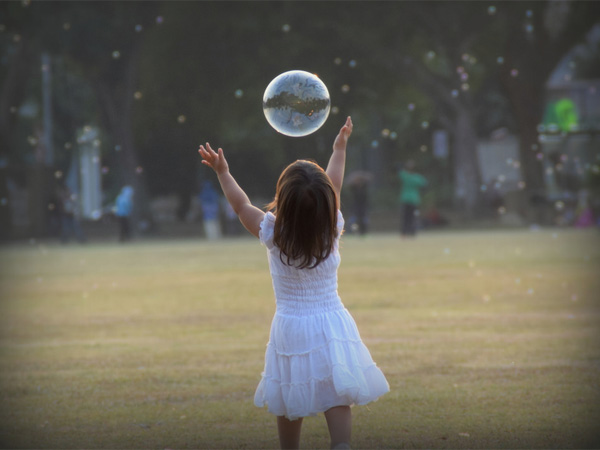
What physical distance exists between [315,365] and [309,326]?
0.16 meters

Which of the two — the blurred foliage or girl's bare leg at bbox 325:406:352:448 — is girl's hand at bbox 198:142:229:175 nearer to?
girl's bare leg at bbox 325:406:352:448

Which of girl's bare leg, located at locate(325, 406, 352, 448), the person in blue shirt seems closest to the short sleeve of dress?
girl's bare leg, located at locate(325, 406, 352, 448)

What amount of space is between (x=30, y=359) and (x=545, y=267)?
964 centimetres

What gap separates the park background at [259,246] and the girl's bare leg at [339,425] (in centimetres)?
89

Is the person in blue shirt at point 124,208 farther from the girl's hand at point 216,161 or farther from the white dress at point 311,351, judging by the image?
the white dress at point 311,351

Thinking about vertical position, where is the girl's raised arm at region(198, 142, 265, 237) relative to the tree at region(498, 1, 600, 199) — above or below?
below

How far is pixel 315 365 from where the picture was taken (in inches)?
165

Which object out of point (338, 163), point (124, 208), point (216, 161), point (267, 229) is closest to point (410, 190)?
point (124, 208)

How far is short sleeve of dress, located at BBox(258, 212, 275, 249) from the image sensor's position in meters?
4.31

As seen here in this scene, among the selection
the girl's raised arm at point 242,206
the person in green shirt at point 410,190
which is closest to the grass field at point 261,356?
the girl's raised arm at point 242,206

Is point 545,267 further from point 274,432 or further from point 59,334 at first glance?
point 274,432

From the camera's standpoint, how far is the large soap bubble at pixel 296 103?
5.25 metres

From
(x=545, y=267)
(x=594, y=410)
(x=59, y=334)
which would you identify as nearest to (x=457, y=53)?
(x=545, y=267)

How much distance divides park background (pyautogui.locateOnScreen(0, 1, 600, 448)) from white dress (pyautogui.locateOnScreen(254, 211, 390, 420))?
0.94 m
